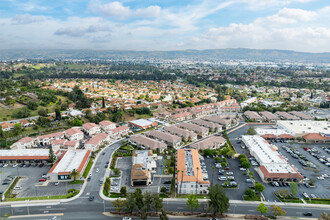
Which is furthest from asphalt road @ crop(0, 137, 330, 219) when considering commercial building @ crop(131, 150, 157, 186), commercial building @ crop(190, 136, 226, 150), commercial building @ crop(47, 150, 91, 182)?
commercial building @ crop(190, 136, 226, 150)

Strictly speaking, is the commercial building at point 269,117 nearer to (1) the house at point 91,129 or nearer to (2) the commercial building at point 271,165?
(2) the commercial building at point 271,165

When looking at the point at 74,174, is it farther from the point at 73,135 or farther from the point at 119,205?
the point at 73,135

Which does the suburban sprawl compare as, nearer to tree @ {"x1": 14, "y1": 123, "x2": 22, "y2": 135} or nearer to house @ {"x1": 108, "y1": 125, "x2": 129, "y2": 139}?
tree @ {"x1": 14, "y1": 123, "x2": 22, "y2": 135}

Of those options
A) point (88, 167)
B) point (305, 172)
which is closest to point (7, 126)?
point (88, 167)

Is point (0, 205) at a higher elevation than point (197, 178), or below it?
below

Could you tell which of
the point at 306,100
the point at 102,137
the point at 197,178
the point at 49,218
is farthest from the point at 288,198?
the point at 306,100

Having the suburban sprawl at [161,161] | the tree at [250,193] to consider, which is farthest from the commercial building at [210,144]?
the tree at [250,193]

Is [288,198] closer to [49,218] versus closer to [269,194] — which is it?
[269,194]
